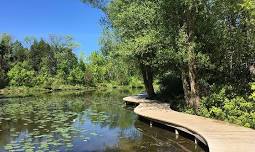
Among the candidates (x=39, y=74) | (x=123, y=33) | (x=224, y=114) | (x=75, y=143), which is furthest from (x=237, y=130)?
(x=39, y=74)

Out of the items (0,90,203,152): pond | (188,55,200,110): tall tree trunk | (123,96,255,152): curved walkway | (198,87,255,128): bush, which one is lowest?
(0,90,203,152): pond

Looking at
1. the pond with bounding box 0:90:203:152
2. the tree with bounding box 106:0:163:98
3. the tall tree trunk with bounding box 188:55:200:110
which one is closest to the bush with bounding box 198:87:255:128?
the tall tree trunk with bounding box 188:55:200:110

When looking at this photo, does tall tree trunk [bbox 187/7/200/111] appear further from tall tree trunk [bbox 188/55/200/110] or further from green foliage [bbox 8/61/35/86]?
green foliage [bbox 8/61/35/86]

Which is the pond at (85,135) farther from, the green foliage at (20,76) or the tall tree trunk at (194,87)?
the green foliage at (20,76)

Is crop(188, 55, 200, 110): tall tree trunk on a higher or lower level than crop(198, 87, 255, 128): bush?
higher

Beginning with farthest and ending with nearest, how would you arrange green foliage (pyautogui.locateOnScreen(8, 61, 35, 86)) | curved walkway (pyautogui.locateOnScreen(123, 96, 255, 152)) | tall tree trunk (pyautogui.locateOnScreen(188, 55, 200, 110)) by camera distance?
green foliage (pyautogui.locateOnScreen(8, 61, 35, 86)) → tall tree trunk (pyautogui.locateOnScreen(188, 55, 200, 110)) → curved walkway (pyautogui.locateOnScreen(123, 96, 255, 152))

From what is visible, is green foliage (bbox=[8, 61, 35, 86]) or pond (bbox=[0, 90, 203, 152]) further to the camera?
green foliage (bbox=[8, 61, 35, 86])

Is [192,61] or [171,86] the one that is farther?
[171,86]

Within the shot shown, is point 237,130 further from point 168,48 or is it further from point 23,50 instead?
point 23,50

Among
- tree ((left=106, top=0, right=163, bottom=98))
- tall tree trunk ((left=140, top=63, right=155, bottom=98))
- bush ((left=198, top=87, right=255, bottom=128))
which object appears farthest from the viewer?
tall tree trunk ((left=140, top=63, right=155, bottom=98))

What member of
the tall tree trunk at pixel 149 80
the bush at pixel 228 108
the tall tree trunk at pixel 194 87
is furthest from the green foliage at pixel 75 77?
the bush at pixel 228 108

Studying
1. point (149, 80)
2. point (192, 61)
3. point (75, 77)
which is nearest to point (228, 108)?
point (192, 61)

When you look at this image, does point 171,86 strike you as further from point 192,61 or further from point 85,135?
point 85,135

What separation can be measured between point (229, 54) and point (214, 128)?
7597mm
